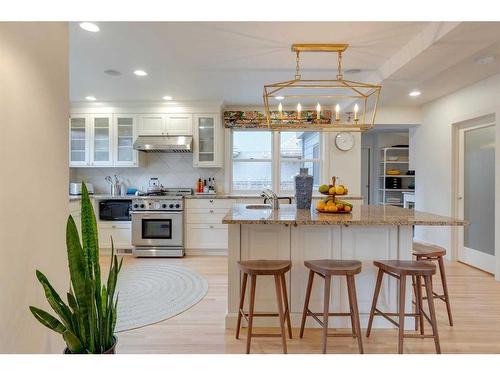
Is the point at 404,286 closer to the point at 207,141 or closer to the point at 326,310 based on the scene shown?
the point at 326,310

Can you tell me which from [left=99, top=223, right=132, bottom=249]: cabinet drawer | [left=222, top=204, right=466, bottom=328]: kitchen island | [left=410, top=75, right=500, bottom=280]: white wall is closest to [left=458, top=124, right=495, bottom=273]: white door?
[left=410, top=75, right=500, bottom=280]: white wall

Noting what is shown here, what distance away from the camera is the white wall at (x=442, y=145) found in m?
3.86

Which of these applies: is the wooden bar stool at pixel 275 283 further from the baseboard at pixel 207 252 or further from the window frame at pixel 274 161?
the window frame at pixel 274 161

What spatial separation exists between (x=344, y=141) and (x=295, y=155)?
0.86 m

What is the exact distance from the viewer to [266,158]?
5535 mm

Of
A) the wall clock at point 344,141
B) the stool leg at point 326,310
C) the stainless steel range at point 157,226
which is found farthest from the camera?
the wall clock at point 344,141

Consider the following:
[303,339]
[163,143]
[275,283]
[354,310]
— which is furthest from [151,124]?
[354,310]

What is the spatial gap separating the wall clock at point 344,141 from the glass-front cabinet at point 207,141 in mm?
2006

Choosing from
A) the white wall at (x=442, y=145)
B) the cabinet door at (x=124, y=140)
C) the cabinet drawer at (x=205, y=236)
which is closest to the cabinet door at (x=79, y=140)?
the cabinet door at (x=124, y=140)

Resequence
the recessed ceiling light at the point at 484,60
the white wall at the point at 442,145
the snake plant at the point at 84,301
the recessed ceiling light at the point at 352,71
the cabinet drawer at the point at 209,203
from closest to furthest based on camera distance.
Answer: the snake plant at the point at 84,301 → the recessed ceiling light at the point at 484,60 → the recessed ceiling light at the point at 352,71 → the white wall at the point at 442,145 → the cabinet drawer at the point at 209,203

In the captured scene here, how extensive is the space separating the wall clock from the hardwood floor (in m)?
2.86

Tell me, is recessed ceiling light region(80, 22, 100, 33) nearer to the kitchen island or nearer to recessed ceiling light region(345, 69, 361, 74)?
the kitchen island

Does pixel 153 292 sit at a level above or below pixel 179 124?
below
